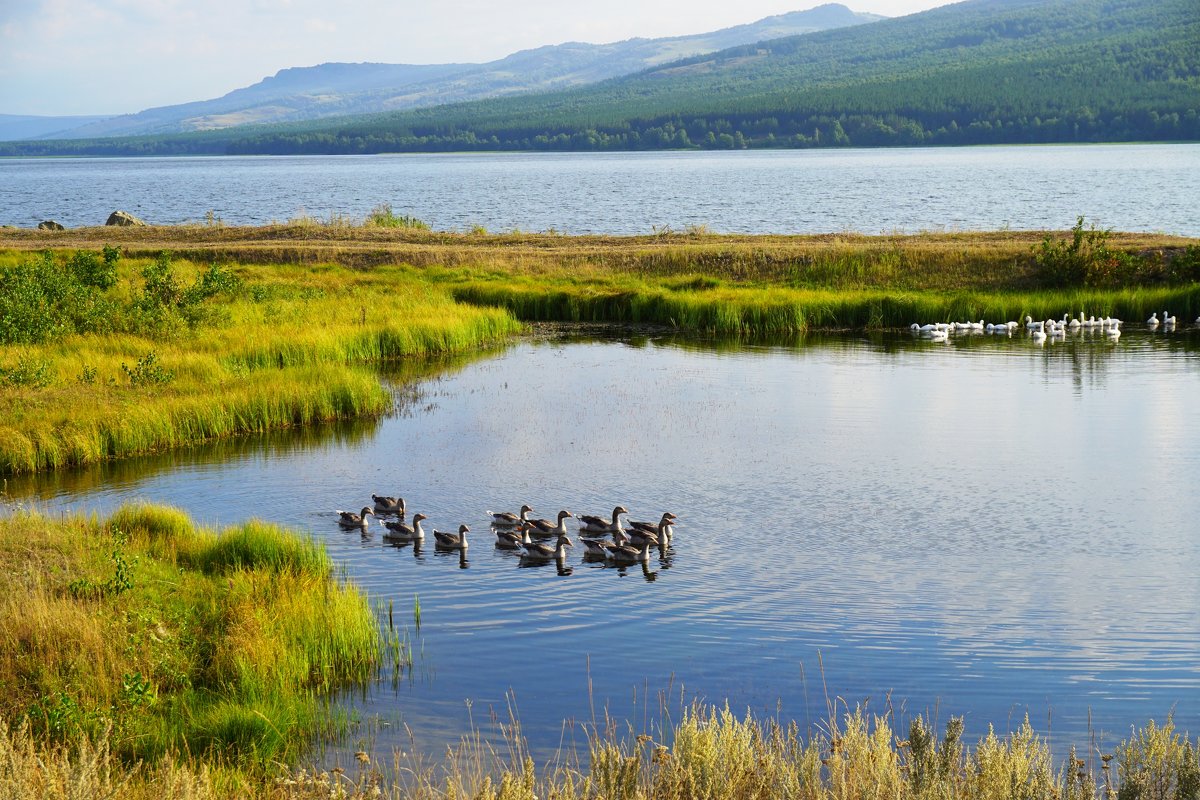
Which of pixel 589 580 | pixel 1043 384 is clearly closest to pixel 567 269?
pixel 1043 384

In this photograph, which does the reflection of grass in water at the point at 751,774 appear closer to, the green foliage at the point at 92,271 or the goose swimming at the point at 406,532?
the goose swimming at the point at 406,532

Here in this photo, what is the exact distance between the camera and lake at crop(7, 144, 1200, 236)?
8325 cm

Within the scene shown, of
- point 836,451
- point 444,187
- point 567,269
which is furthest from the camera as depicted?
point 444,187

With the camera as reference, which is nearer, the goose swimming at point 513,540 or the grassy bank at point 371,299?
the goose swimming at point 513,540

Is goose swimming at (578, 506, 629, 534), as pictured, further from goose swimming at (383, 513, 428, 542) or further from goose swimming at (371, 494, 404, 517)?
goose swimming at (371, 494, 404, 517)

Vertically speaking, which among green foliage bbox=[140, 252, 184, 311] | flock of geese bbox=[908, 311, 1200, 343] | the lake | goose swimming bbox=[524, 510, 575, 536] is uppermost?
the lake

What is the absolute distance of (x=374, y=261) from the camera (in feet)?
165

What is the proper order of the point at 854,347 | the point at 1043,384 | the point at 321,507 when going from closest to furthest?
the point at 321,507 → the point at 1043,384 → the point at 854,347

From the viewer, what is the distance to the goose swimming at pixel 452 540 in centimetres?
1772

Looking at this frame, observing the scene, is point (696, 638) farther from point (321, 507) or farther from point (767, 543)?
point (321, 507)

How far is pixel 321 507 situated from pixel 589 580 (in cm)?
560

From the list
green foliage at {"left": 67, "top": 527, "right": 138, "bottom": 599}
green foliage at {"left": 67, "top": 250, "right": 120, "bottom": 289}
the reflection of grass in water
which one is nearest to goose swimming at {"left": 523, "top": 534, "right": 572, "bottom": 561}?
green foliage at {"left": 67, "top": 527, "right": 138, "bottom": 599}

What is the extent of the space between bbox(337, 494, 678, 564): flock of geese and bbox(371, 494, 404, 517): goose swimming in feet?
0.84

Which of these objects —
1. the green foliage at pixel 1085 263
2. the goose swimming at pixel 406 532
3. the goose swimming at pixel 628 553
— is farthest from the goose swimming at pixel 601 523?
the green foliage at pixel 1085 263
